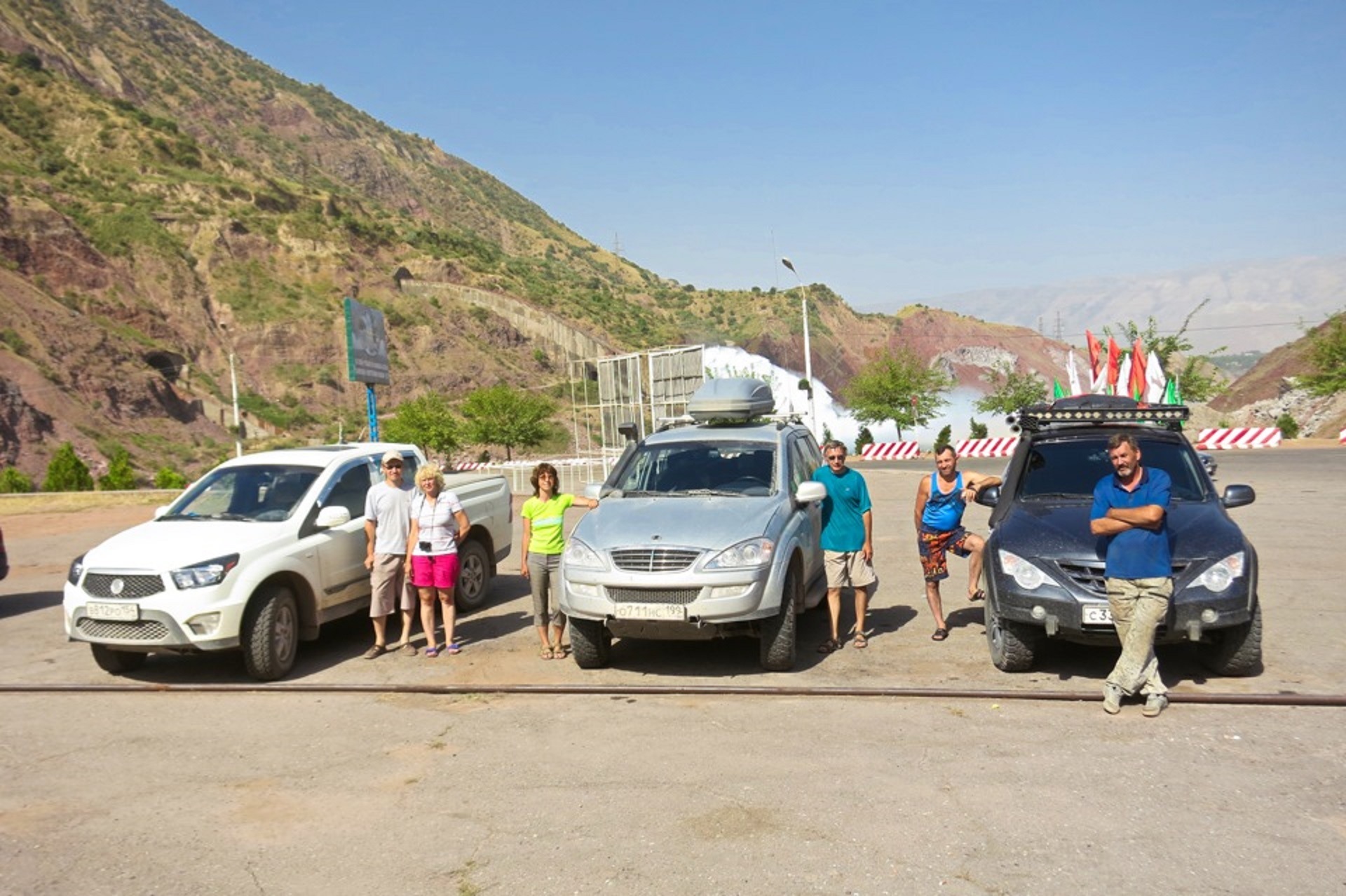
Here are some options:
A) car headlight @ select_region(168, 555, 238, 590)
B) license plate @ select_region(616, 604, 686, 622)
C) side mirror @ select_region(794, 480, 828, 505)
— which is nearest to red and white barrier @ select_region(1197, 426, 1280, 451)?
side mirror @ select_region(794, 480, 828, 505)

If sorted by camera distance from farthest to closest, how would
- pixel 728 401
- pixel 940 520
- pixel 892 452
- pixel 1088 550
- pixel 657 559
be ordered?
pixel 892 452 < pixel 728 401 < pixel 940 520 < pixel 657 559 < pixel 1088 550

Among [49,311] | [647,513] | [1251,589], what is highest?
[49,311]

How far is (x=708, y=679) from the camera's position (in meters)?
7.89

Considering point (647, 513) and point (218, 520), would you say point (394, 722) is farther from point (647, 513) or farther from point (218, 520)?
point (218, 520)

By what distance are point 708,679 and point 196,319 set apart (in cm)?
6939

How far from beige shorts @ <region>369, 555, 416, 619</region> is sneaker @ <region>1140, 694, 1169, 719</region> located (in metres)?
5.79

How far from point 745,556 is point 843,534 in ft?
4.34

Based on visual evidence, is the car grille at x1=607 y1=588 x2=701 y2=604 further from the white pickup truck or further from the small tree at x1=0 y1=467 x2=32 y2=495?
the small tree at x1=0 y1=467 x2=32 y2=495

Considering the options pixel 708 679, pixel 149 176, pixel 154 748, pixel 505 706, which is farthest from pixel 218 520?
pixel 149 176

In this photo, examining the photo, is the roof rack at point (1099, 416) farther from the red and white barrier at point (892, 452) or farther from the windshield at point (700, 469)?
the red and white barrier at point (892, 452)

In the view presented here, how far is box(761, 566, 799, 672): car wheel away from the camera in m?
7.83

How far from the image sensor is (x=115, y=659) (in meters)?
8.67

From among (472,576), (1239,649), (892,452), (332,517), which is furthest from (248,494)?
(892,452)

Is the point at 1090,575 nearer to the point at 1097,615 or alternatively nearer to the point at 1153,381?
the point at 1097,615
